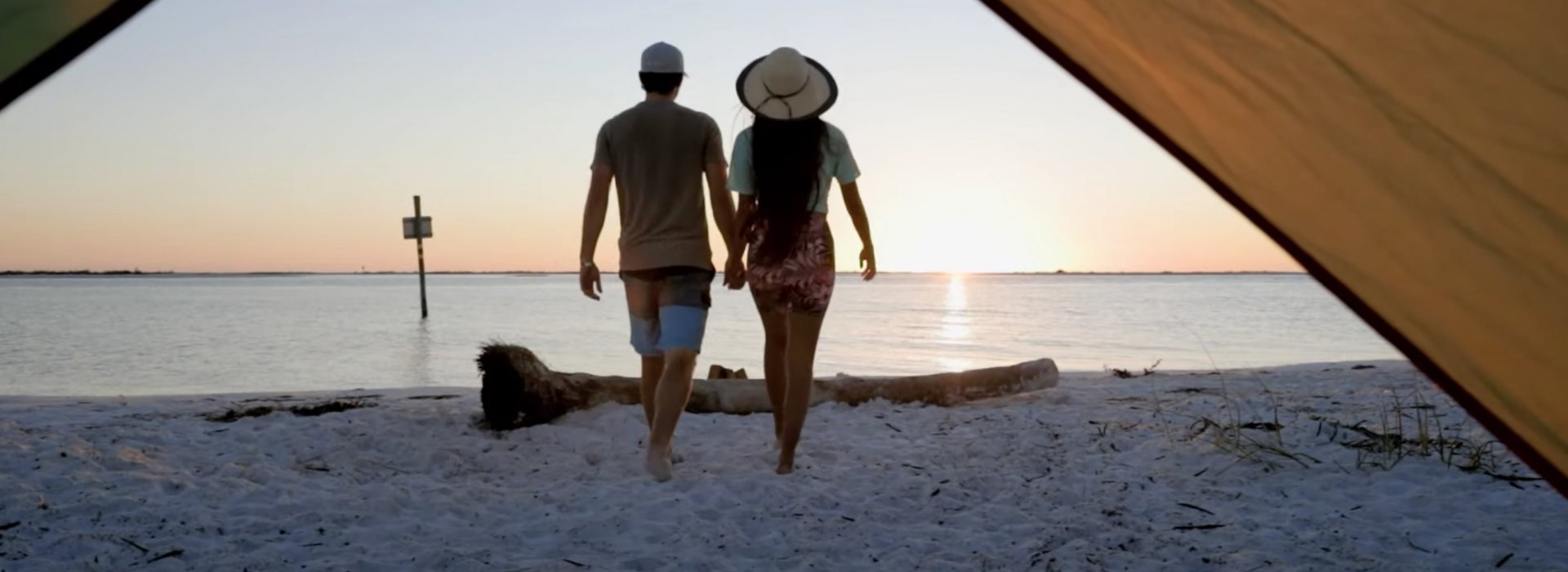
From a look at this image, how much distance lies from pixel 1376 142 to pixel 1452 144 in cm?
11

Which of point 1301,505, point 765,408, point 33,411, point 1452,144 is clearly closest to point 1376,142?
point 1452,144

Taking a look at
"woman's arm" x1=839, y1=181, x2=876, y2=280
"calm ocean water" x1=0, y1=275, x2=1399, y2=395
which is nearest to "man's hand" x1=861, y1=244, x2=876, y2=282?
"woman's arm" x1=839, y1=181, x2=876, y2=280

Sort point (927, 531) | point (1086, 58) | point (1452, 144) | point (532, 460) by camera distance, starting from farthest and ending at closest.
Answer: point (532, 460), point (927, 531), point (1086, 58), point (1452, 144)

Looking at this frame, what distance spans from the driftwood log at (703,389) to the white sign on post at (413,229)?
14.7 meters

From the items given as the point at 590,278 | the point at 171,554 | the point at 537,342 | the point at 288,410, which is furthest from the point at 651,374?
the point at 537,342

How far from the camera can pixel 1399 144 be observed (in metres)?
1.88

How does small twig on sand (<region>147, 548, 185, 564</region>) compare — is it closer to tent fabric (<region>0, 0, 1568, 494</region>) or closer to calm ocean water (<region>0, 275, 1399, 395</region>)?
tent fabric (<region>0, 0, 1568, 494</region>)

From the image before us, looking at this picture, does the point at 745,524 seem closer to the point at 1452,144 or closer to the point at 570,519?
the point at 570,519

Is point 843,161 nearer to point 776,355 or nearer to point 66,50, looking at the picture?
point 776,355

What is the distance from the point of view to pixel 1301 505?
14.7ft

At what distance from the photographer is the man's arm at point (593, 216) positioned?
4.81 metres

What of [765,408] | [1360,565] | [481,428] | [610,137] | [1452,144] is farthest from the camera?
[765,408]

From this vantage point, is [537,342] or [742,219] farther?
[537,342]

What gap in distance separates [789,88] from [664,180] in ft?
2.00
